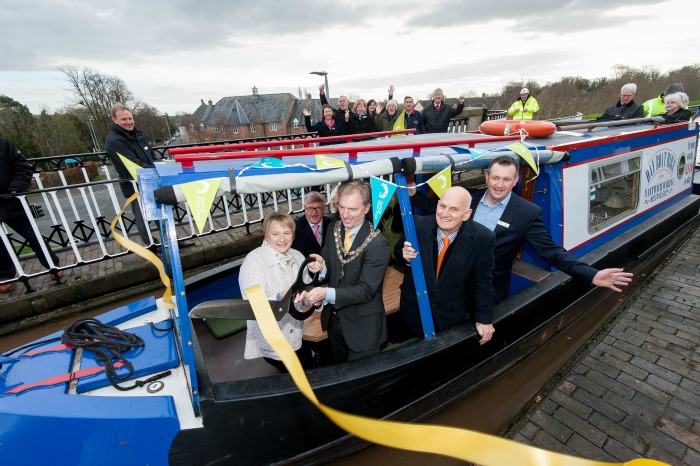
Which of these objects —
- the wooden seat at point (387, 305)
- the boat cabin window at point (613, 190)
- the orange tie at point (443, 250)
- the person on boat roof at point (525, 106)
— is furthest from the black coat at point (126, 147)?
the person on boat roof at point (525, 106)

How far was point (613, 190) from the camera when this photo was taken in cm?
418

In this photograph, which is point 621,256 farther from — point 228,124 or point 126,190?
point 228,124

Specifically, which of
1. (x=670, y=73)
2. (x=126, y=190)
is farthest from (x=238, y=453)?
(x=670, y=73)

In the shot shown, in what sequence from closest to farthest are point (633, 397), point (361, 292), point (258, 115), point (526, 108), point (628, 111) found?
point (361, 292)
point (633, 397)
point (628, 111)
point (526, 108)
point (258, 115)

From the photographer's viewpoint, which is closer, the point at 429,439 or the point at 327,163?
the point at 429,439

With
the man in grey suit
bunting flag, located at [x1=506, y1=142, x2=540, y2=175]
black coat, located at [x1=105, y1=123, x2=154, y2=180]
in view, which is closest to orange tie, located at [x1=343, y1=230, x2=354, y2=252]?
the man in grey suit

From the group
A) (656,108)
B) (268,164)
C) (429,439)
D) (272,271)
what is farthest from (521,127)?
(656,108)

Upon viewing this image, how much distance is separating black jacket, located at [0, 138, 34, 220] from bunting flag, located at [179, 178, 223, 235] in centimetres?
415

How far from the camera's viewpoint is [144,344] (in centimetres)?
242

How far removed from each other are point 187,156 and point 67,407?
1.56 m

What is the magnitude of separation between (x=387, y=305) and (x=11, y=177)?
500 centimetres

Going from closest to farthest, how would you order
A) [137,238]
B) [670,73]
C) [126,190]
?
[126,190] → [137,238] → [670,73]

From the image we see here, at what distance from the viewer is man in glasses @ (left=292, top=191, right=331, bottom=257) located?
315cm

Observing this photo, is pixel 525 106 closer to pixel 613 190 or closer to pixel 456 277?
pixel 613 190
